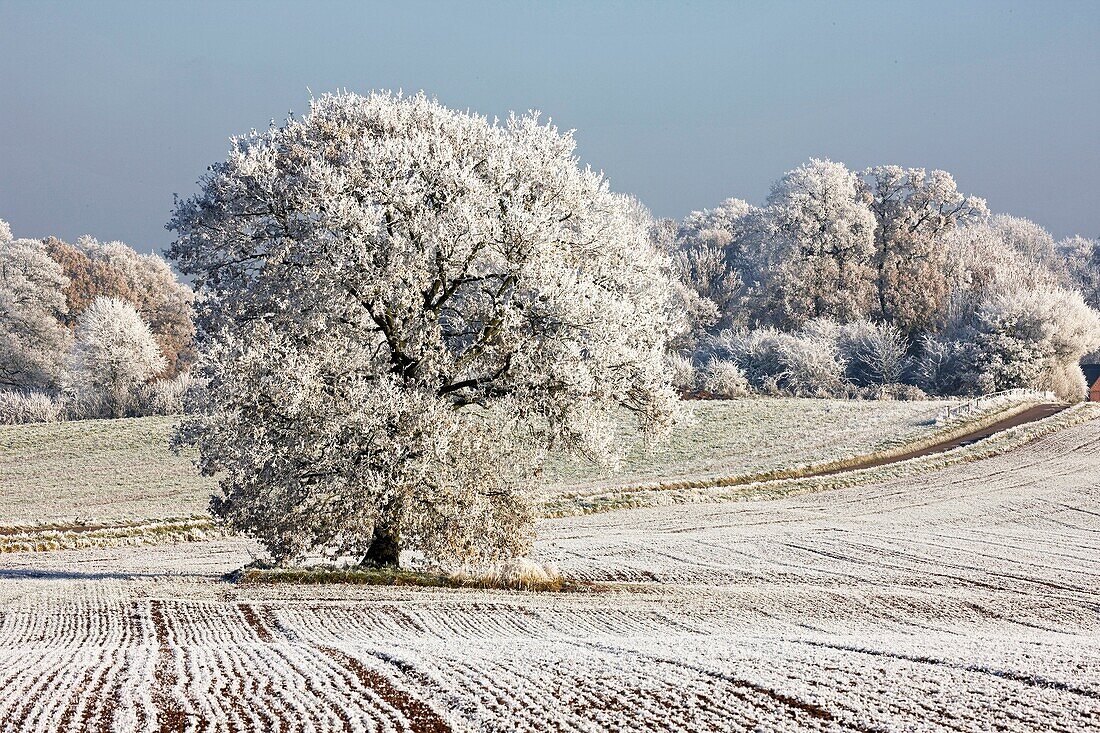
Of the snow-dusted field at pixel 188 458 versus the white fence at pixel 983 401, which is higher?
the white fence at pixel 983 401

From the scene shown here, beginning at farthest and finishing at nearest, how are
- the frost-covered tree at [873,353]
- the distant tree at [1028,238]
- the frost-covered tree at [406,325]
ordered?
the distant tree at [1028,238], the frost-covered tree at [873,353], the frost-covered tree at [406,325]

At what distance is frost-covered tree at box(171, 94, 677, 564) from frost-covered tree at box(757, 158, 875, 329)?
256ft

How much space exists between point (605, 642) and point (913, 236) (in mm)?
95235

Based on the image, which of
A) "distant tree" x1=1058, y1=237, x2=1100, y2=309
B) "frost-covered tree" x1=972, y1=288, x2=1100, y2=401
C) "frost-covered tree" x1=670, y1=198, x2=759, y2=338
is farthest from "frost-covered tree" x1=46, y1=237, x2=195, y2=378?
"distant tree" x1=1058, y1=237, x2=1100, y2=309

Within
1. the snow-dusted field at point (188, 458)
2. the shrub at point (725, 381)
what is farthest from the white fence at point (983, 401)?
the shrub at point (725, 381)

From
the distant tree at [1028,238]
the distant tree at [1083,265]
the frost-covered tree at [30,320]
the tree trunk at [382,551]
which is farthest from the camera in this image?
the distant tree at [1028,238]

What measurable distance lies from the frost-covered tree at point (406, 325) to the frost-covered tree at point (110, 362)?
66473 millimetres

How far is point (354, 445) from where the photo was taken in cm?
2011

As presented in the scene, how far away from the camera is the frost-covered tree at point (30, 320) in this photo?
9244 centimetres

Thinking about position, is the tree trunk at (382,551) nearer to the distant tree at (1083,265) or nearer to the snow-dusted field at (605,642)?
the snow-dusted field at (605,642)

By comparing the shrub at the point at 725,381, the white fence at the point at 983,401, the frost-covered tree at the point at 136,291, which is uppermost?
the frost-covered tree at the point at 136,291

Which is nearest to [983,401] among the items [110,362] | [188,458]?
[188,458]

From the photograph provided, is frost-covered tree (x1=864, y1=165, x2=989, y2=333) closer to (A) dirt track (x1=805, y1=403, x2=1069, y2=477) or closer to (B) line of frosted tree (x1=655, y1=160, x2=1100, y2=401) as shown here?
(B) line of frosted tree (x1=655, y1=160, x2=1100, y2=401)

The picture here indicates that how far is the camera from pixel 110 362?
83.6 m
